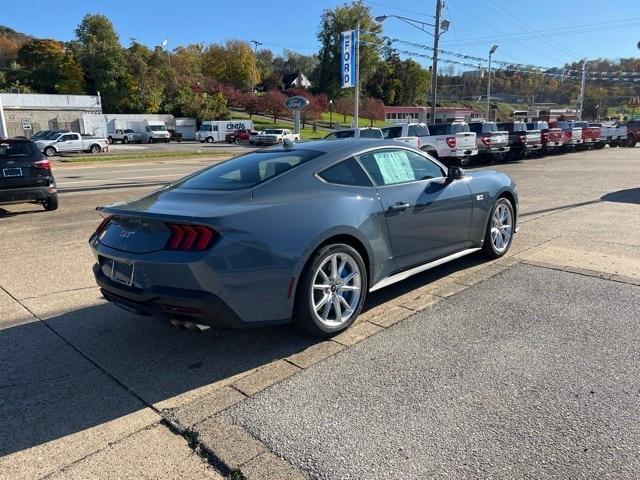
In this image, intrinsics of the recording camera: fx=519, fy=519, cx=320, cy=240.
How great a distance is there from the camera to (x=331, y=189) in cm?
408

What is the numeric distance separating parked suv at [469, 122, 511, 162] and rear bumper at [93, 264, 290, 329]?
19792mm

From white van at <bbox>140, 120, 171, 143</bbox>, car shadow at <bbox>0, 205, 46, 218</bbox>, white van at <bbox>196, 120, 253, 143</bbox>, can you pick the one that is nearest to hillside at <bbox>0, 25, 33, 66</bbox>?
white van at <bbox>140, 120, 171, 143</bbox>

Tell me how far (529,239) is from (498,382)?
4426 mm

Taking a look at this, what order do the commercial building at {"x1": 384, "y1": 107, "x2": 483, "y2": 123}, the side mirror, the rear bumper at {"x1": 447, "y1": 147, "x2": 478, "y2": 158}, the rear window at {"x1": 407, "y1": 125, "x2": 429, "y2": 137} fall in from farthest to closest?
the commercial building at {"x1": 384, "y1": 107, "x2": 483, "y2": 123}
the rear window at {"x1": 407, "y1": 125, "x2": 429, "y2": 137}
the rear bumper at {"x1": 447, "y1": 147, "x2": 478, "y2": 158}
the side mirror

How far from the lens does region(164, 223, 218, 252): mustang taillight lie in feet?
11.0

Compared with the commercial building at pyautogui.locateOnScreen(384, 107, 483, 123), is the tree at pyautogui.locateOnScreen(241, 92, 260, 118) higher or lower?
higher

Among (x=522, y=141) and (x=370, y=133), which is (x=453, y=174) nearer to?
(x=370, y=133)

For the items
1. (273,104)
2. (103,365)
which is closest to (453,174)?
(103,365)

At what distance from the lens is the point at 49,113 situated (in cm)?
6116

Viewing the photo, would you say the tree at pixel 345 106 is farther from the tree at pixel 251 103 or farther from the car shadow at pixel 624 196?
the car shadow at pixel 624 196

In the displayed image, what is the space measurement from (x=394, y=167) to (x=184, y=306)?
7.85ft

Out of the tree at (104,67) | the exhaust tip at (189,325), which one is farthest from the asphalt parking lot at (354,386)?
the tree at (104,67)

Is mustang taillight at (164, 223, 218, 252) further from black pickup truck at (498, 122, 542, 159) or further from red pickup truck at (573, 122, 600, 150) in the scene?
red pickup truck at (573, 122, 600, 150)

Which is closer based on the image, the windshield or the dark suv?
the dark suv
